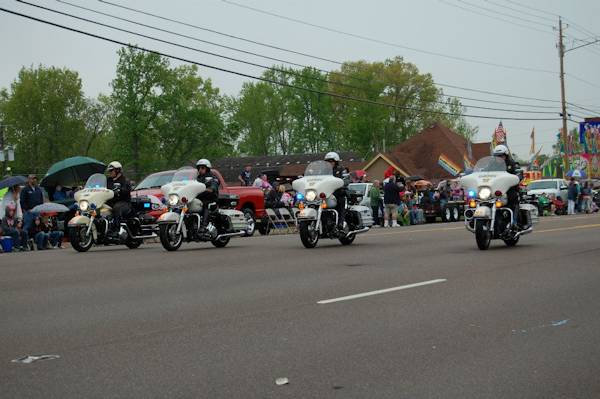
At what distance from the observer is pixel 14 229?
20.6 meters

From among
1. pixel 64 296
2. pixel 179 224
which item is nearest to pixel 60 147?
pixel 179 224

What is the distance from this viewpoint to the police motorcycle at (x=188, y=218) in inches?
674

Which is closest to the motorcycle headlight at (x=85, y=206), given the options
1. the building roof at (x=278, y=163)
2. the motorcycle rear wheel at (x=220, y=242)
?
the motorcycle rear wheel at (x=220, y=242)

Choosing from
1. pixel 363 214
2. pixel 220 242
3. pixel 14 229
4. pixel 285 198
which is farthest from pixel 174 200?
pixel 285 198

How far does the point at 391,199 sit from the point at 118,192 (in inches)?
594

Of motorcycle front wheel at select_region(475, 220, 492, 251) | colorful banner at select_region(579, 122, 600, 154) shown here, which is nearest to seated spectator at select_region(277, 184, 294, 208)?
motorcycle front wheel at select_region(475, 220, 492, 251)

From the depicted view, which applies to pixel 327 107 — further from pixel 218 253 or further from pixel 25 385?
pixel 25 385

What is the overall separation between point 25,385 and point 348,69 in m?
87.4

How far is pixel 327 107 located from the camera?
95250mm

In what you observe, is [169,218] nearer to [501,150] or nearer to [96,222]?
[96,222]

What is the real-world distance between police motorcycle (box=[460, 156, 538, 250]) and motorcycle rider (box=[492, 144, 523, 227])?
13 cm

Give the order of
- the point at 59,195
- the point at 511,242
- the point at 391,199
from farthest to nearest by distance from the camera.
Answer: the point at 391,199 < the point at 59,195 < the point at 511,242

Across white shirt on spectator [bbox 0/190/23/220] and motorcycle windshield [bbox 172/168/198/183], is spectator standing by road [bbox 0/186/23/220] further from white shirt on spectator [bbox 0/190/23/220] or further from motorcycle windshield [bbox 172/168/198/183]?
motorcycle windshield [bbox 172/168/198/183]

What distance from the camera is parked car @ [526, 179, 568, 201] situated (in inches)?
1795
